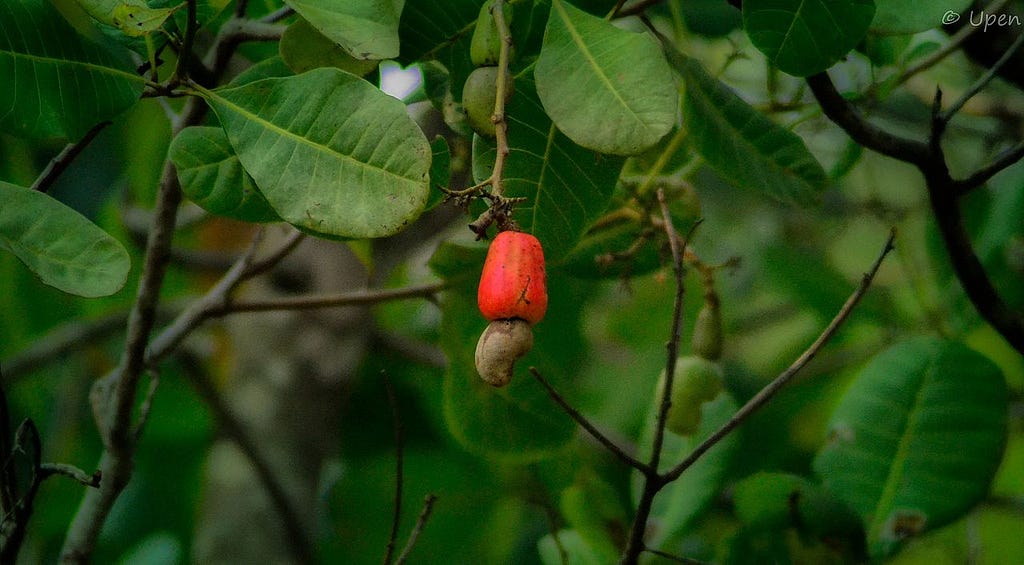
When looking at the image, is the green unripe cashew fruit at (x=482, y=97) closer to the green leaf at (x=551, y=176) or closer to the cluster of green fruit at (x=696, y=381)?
the green leaf at (x=551, y=176)

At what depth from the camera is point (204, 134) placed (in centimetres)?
79

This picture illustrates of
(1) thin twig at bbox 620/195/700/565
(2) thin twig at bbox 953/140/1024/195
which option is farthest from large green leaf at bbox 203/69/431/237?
(2) thin twig at bbox 953/140/1024/195

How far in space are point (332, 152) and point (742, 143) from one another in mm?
355

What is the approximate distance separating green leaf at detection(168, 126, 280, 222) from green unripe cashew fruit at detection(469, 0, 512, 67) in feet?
0.68

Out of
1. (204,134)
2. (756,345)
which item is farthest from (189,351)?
(756,345)

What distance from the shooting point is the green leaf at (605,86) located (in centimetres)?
65

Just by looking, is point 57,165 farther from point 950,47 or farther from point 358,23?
point 950,47

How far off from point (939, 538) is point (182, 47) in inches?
59.2

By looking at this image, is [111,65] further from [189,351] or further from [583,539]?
[189,351]

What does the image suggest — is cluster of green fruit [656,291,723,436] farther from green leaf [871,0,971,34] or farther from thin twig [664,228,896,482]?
green leaf [871,0,971,34]

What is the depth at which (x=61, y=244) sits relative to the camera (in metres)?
0.68

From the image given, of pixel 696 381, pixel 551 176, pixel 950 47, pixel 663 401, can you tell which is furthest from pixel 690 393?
pixel 950 47

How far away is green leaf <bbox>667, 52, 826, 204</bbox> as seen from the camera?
813mm

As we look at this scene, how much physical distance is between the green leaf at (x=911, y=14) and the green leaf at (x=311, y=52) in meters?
0.42
